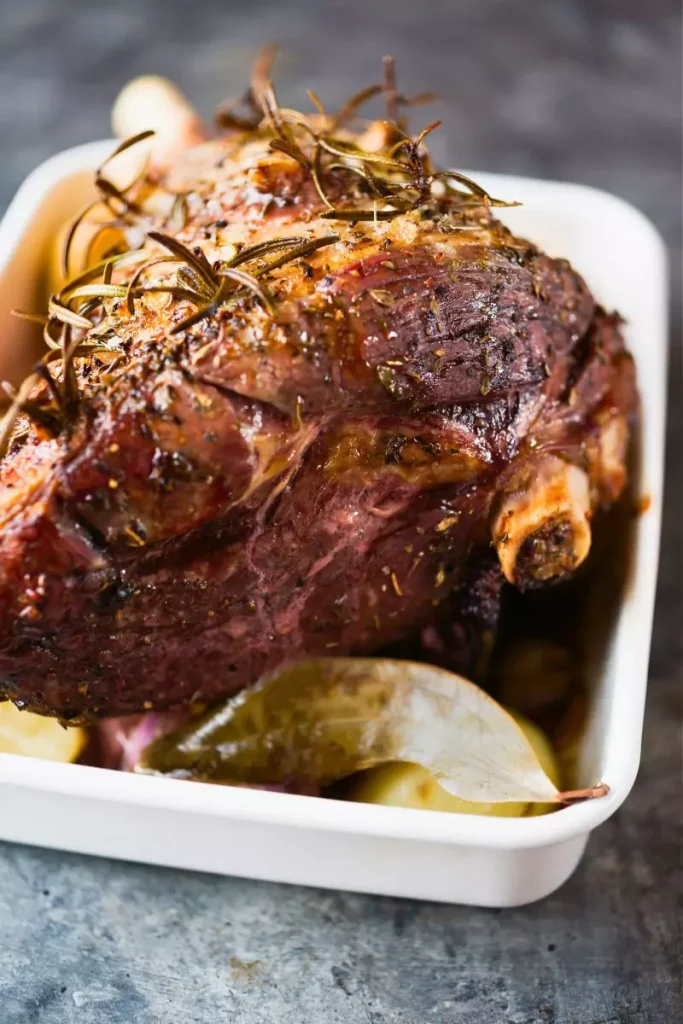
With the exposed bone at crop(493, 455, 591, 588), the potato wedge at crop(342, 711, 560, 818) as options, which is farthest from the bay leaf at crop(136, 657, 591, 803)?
the exposed bone at crop(493, 455, 591, 588)

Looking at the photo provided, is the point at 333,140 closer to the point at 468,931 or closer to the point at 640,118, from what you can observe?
the point at 468,931

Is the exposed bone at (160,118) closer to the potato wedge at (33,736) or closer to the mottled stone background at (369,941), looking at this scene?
the potato wedge at (33,736)

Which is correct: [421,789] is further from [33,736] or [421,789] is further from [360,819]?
[33,736]

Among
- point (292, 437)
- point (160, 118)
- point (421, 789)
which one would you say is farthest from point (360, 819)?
point (160, 118)

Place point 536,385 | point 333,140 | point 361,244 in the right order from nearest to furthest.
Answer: point 361,244 → point 536,385 → point 333,140

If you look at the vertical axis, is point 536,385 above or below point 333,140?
below

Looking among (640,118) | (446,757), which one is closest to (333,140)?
(446,757)
